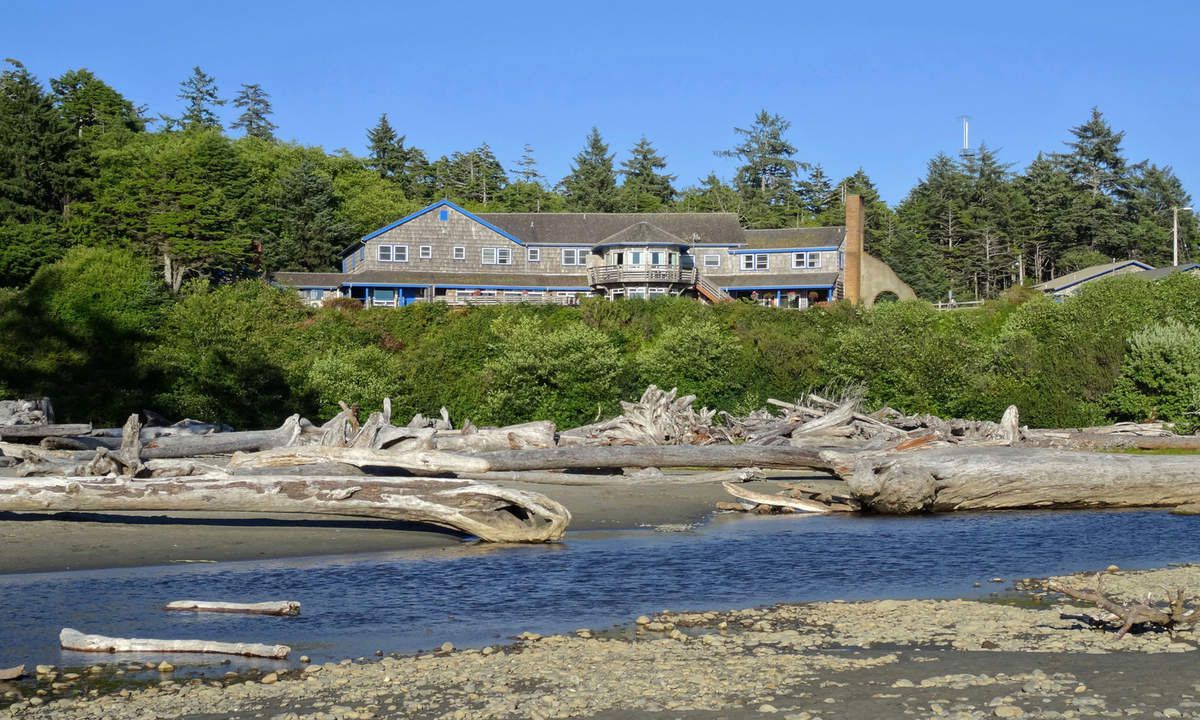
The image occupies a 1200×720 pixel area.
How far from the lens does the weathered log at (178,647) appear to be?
1070 cm

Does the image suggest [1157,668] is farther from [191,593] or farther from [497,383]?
[497,383]

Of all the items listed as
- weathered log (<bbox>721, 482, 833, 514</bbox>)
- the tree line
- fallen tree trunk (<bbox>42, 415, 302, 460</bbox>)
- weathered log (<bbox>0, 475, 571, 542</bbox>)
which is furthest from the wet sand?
the tree line

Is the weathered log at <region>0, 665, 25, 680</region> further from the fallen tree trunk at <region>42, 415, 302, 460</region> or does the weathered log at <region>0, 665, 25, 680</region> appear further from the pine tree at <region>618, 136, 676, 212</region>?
the pine tree at <region>618, 136, 676, 212</region>

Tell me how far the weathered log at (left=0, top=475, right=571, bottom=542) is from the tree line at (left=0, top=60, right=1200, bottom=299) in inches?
1970

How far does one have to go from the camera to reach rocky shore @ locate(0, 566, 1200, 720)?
350 inches

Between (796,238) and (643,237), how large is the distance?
1167cm

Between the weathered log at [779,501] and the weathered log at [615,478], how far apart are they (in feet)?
7.74

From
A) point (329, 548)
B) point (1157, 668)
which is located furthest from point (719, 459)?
point (1157, 668)

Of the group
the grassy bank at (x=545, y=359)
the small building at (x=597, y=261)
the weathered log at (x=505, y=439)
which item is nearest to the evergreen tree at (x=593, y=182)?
the small building at (x=597, y=261)

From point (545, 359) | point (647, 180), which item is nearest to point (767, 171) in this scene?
point (647, 180)

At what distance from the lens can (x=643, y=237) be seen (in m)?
74.7

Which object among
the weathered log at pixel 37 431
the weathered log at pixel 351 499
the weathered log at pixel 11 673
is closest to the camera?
the weathered log at pixel 11 673

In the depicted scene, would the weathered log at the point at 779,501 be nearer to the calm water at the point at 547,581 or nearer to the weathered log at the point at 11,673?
the calm water at the point at 547,581

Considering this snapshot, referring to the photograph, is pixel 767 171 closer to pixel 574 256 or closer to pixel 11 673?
pixel 574 256
